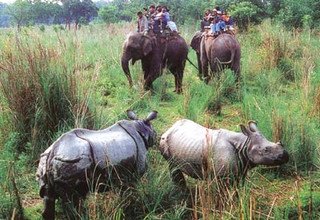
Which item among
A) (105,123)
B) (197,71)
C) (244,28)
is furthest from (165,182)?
(244,28)

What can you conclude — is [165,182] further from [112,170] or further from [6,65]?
[6,65]

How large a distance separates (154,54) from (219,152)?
17.7 feet

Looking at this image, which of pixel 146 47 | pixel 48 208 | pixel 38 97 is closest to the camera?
pixel 48 208

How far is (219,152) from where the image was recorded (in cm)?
431

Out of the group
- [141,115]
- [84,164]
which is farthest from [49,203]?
[141,115]

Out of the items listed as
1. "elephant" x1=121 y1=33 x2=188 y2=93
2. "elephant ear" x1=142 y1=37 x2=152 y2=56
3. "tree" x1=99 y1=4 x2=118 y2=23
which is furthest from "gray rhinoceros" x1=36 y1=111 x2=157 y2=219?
"tree" x1=99 y1=4 x2=118 y2=23

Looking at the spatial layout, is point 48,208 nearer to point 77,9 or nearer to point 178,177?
point 178,177

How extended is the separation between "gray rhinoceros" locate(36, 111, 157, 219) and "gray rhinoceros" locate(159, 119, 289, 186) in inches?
20.9

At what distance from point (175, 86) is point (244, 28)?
24.8ft

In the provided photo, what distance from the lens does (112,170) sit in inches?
152

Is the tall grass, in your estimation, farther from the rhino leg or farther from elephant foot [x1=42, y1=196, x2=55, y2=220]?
elephant foot [x1=42, y1=196, x2=55, y2=220]

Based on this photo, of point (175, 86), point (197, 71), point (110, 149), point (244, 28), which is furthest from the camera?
point (244, 28)

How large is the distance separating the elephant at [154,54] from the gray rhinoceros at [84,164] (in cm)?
483

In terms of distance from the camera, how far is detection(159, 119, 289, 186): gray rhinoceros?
4148 mm
